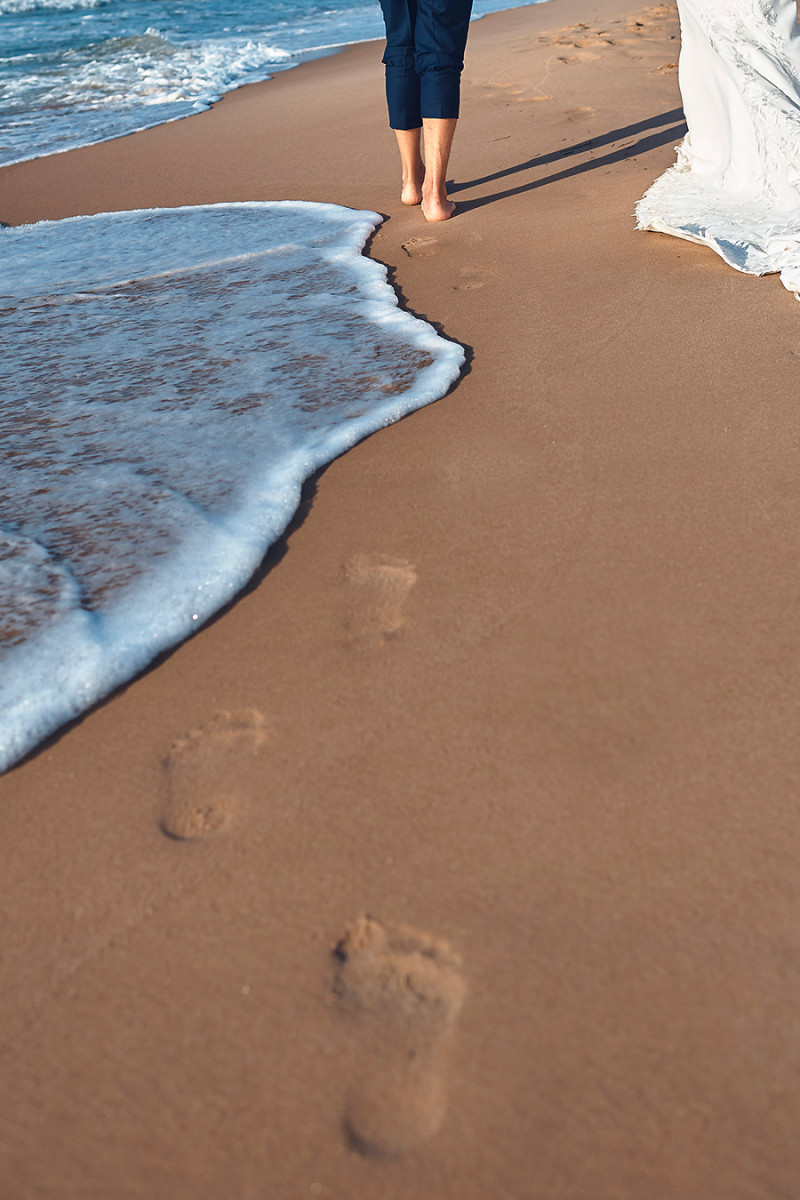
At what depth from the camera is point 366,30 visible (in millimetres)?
9555

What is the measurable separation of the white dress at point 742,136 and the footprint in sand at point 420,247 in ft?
2.19

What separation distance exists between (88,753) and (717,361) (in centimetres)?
160

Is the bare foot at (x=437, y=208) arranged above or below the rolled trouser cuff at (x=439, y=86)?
below

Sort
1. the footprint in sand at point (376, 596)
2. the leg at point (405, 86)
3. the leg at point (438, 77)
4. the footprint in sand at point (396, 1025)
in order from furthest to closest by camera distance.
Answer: the leg at point (405, 86) → the leg at point (438, 77) → the footprint in sand at point (376, 596) → the footprint in sand at point (396, 1025)

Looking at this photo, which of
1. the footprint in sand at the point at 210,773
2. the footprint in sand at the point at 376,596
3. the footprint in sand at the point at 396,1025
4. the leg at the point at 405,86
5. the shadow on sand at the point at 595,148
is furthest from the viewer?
the shadow on sand at the point at 595,148

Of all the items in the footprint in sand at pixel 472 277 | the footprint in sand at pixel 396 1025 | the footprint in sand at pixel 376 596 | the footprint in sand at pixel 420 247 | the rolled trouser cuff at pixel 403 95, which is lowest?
the footprint in sand at pixel 396 1025

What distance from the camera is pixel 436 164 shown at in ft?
10.1

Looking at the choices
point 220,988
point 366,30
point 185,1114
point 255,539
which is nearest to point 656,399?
point 255,539

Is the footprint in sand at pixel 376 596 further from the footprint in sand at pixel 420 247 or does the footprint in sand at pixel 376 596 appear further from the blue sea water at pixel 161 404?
the footprint in sand at pixel 420 247

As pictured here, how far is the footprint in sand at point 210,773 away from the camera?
3.72 feet

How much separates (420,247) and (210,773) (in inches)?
90.1

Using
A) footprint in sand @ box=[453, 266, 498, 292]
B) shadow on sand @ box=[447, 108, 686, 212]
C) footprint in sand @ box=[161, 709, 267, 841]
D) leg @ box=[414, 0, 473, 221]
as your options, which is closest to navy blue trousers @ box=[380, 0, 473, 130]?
leg @ box=[414, 0, 473, 221]

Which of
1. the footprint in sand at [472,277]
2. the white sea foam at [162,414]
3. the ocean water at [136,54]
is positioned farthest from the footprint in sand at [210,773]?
the ocean water at [136,54]

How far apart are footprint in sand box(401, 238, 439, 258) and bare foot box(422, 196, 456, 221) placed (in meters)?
0.19
